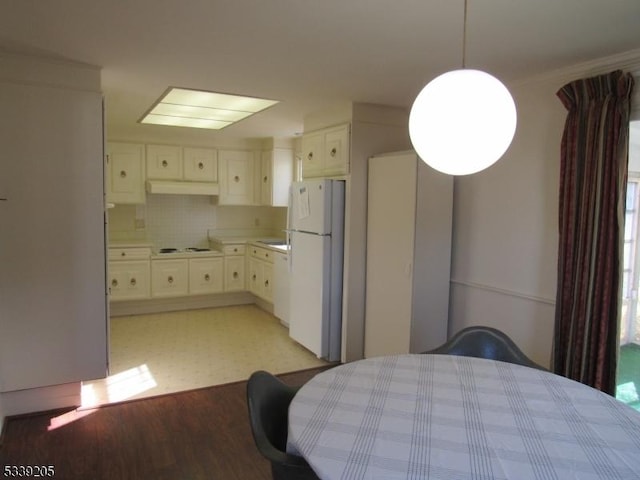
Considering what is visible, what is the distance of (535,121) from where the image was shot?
2916 mm

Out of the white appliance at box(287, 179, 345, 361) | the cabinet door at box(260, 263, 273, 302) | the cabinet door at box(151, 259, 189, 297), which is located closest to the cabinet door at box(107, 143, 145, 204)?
the cabinet door at box(151, 259, 189, 297)

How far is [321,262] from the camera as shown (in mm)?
3867

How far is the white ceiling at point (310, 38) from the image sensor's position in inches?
76.2

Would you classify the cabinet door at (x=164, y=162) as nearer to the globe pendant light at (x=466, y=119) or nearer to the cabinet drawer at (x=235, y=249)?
the cabinet drawer at (x=235, y=249)

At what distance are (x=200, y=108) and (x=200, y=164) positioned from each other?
1854 millimetres

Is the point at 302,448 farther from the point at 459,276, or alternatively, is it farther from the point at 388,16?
the point at 459,276

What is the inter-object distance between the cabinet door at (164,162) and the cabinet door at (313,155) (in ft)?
6.74

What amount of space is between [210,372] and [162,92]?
2.29 metres

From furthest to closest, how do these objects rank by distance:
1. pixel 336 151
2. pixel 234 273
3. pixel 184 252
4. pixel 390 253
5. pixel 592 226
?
1. pixel 234 273
2. pixel 184 252
3. pixel 336 151
4. pixel 390 253
5. pixel 592 226

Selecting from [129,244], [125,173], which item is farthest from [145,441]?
[125,173]

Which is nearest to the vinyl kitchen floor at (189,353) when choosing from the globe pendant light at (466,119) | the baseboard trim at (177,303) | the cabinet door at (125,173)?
the baseboard trim at (177,303)

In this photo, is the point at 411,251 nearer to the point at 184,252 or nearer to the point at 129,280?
the point at 184,252

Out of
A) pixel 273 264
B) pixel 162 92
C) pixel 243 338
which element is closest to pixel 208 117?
pixel 162 92

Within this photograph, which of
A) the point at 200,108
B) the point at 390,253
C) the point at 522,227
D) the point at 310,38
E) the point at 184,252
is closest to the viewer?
the point at 310,38
